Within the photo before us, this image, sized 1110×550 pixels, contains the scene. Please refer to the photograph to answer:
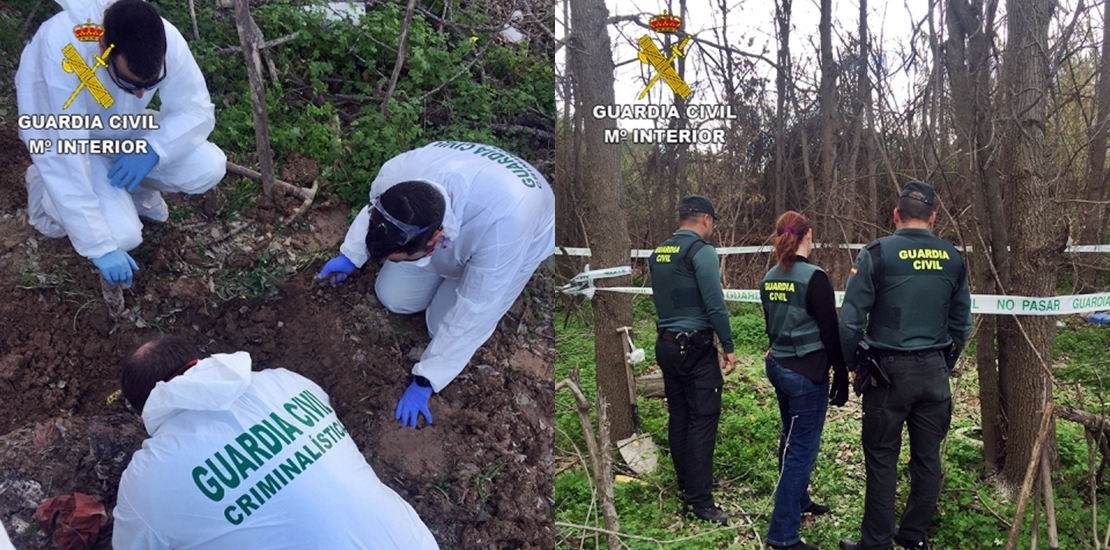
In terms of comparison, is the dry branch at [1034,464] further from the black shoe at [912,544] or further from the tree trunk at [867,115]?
the tree trunk at [867,115]

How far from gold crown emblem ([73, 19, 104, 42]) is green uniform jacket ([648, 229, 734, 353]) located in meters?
1.84

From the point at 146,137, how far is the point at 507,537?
1.63 meters

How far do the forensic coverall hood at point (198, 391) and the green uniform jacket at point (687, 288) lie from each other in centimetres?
142

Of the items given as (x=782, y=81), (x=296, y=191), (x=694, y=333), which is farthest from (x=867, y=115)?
(x=296, y=191)

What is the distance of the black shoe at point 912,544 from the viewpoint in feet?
7.78

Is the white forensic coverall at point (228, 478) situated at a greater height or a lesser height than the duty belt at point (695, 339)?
lesser

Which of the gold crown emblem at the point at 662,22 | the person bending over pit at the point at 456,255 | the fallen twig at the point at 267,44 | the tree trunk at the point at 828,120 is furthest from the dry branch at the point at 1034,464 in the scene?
the fallen twig at the point at 267,44

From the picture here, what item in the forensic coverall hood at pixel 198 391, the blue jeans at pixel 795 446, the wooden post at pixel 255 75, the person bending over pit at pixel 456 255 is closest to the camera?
the forensic coverall hood at pixel 198 391

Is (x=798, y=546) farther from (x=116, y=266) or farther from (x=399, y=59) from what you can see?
(x=116, y=266)

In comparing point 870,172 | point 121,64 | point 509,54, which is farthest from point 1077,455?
point 121,64

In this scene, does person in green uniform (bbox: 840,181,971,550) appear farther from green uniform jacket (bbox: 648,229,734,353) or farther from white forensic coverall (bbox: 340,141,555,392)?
white forensic coverall (bbox: 340,141,555,392)

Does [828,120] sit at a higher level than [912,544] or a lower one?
higher

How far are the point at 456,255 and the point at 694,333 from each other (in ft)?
2.92

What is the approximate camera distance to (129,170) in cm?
198
